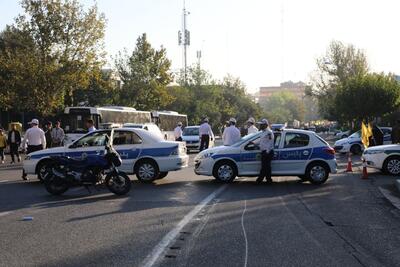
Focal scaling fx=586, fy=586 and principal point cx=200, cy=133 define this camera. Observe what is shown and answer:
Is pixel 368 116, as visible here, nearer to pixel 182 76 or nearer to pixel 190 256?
pixel 182 76

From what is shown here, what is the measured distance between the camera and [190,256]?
23.4ft

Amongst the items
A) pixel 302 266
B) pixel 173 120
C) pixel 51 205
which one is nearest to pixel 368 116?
pixel 173 120

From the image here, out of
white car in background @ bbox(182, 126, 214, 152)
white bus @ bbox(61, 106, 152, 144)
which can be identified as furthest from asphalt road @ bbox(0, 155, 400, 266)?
white car in background @ bbox(182, 126, 214, 152)

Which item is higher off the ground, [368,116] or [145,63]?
[145,63]

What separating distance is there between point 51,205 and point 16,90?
99.8ft

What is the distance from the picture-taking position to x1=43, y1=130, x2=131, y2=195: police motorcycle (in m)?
13.1

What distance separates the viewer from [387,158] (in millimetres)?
18500

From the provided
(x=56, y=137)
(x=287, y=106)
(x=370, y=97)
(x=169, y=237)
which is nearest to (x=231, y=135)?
(x=56, y=137)

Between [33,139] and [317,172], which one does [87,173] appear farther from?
[317,172]

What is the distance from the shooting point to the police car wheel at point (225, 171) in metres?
15.8

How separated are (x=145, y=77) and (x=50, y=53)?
17.9 m

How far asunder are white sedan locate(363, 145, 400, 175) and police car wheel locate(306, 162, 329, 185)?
3.63 metres

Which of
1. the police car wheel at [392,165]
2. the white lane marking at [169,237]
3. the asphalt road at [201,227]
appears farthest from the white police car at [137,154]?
the police car wheel at [392,165]

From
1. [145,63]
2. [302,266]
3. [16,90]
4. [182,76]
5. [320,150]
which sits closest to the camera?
[302,266]
